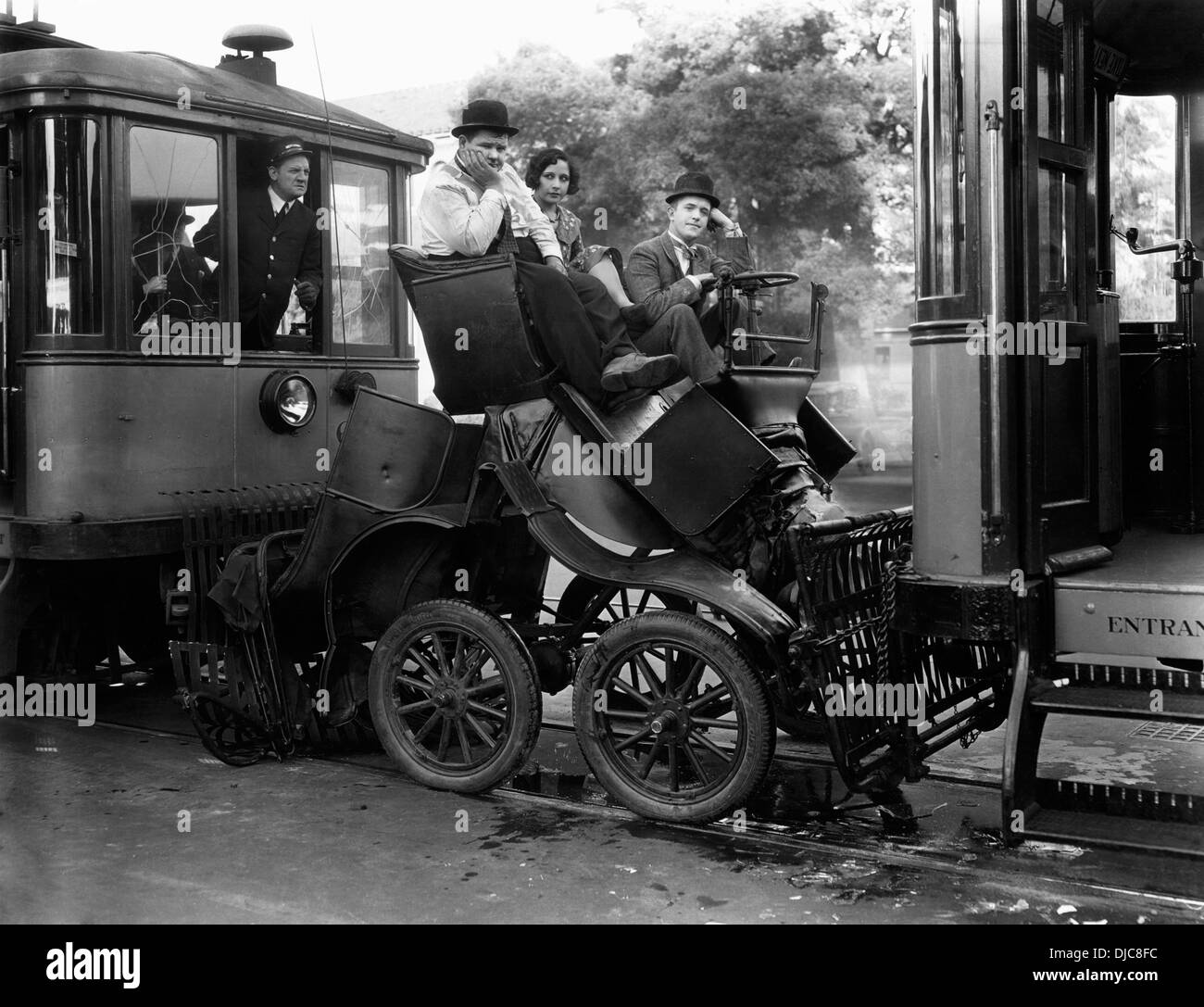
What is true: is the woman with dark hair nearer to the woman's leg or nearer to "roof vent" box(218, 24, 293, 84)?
the woman's leg

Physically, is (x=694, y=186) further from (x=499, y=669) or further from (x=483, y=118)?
(x=499, y=669)

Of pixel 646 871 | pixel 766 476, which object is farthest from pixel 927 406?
pixel 646 871

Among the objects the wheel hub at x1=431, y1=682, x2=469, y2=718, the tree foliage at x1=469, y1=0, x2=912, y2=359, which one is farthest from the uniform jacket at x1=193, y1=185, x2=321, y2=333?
the tree foliage at x1=469, y1=0, x2=912, y2=359

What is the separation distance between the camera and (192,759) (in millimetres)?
6578

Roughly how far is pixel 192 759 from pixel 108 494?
4.32 ft

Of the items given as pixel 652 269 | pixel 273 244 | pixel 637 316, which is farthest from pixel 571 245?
pixel 273 244

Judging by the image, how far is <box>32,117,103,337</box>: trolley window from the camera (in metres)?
6.67

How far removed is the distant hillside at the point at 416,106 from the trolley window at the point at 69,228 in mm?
26183

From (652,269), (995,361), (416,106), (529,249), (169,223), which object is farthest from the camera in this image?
(416,106)

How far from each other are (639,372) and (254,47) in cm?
373

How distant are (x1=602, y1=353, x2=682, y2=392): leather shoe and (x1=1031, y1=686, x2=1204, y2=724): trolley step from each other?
80.7 inches

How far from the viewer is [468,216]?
6148mm

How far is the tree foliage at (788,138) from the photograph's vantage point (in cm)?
2375
